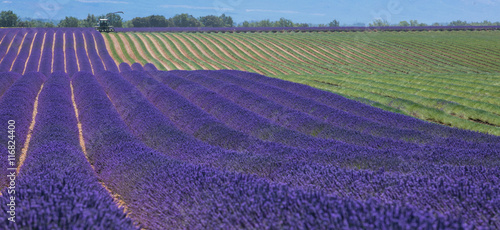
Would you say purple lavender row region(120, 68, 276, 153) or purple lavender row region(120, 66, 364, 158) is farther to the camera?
purple lavender row region(120, 68, 276, 153)

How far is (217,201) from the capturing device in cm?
434

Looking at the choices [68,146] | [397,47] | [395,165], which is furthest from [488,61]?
[68,146]

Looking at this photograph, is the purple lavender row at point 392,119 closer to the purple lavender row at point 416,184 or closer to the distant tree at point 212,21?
the purple lavender row at point 416,184

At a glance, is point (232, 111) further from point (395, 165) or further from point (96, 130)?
point (395, 165)

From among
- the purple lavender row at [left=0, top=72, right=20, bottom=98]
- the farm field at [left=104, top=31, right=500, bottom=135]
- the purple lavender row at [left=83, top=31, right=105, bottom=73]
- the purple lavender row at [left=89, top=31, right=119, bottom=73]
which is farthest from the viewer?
the purple lavender row at [left=89, top=31, right=119, bottom=73]

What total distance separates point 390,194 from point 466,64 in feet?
113

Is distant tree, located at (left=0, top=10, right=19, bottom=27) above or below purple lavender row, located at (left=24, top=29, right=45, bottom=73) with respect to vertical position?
above

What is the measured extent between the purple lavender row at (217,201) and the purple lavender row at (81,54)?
22.6 meters

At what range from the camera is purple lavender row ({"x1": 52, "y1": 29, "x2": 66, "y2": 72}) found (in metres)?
29.4

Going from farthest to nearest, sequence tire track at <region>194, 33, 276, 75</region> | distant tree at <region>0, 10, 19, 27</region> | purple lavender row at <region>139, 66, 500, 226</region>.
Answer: distant tree at <region>0, 10, 19, 27</region> → tire track at <region>194, 33, 276, 75</region> → purple lavender row at <region>139, 66, 500, 226</region>

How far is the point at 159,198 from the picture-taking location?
5.18 m

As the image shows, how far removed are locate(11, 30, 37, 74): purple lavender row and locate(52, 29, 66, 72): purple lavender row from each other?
2.01 meters

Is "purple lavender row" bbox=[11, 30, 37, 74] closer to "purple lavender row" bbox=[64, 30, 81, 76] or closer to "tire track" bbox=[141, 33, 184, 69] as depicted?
"purple lavender row" bbox=[64, 30, 81, 76]

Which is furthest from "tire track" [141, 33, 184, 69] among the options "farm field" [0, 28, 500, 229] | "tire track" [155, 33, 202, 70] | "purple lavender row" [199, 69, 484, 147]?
"purple lavender row" [199, 69, 484, 147]
